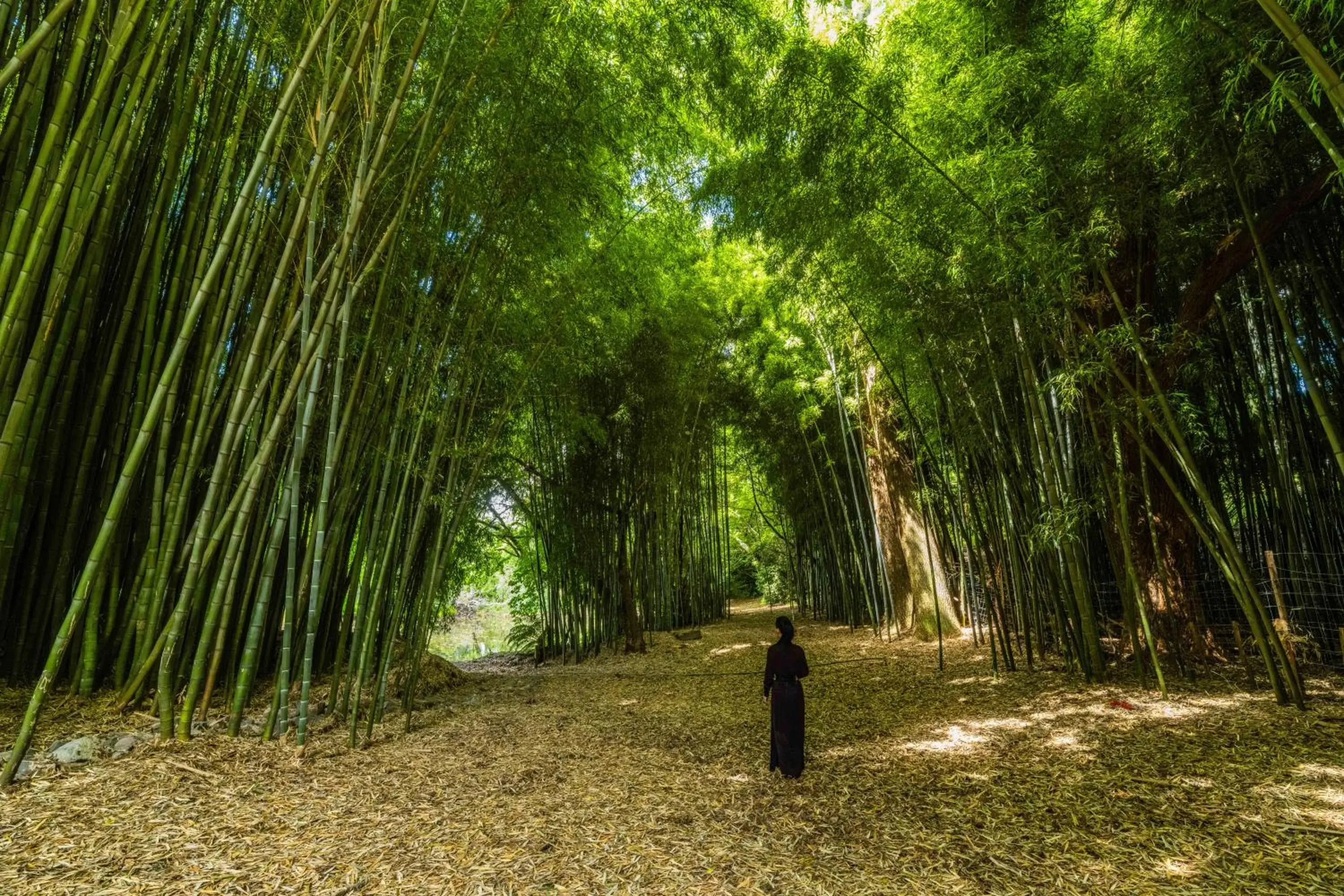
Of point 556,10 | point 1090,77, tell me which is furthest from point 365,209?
point 1090,77

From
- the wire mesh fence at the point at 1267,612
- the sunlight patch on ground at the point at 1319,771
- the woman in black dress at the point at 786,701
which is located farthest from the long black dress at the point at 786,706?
the wire mesh fence at the point at 1267,612

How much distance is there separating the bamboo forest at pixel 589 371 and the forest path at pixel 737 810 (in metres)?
0.02

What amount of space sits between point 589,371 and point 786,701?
10.1ft

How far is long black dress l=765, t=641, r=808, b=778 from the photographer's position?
2.30m

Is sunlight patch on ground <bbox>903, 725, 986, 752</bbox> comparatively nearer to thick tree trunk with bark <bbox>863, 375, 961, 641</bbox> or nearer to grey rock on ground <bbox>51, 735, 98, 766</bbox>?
thick tree trunk with bark <bbox>863, 375, 961, 641</bbox>

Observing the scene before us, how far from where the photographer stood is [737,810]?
1995 mm

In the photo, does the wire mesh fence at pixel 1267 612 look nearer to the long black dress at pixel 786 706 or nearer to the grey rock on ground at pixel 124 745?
the long black dress at pixel 786 706

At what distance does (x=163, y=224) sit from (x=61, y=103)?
84 centimetres

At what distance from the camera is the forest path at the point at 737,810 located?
1.49 metres

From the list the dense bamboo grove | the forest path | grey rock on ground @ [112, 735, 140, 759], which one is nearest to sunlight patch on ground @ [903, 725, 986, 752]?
the forest path

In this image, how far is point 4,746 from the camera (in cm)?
197

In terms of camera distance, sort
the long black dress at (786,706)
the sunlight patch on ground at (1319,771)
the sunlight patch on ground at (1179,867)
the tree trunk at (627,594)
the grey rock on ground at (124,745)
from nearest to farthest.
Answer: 1. the sunlight patch on ground at (1179,867)
2. the sunlight patch on ground at (1319,771)
3. the grey rock on ground at (124,745)
4. the long black dress at (786,706)
5. the tree trunk at (627,594)

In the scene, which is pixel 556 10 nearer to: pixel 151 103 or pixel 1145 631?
pixel 151 103

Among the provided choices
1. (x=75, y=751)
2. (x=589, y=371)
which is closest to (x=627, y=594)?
(x=589, y=371)
